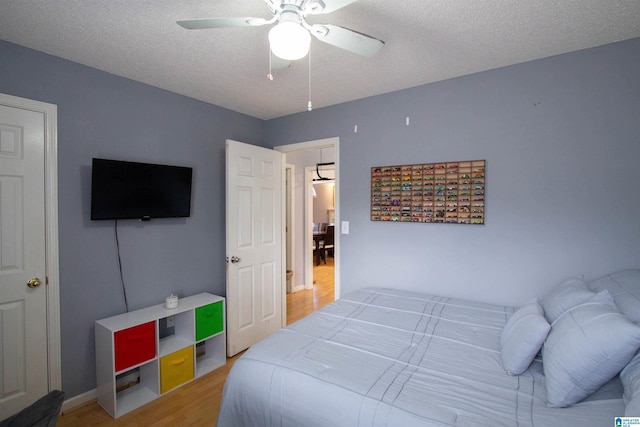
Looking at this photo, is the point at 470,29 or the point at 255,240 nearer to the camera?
the point at 470,29

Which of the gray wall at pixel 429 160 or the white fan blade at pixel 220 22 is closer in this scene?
the white fan blade at pixel 220 22

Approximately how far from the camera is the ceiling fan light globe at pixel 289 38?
126 centimetres

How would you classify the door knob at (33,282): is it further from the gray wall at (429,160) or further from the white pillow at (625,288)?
the white pillow at (625,288)

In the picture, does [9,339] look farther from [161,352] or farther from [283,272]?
[283,272]

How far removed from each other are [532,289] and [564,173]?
2.82ft

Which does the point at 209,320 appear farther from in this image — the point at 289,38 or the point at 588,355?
the point at 588,355

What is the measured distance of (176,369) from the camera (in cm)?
247

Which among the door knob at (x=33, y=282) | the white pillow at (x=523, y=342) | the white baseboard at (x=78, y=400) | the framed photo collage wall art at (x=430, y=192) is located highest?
the framed photo collage wall art at (x=430, y=192)

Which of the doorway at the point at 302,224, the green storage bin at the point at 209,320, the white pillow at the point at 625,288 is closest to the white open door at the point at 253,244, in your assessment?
the green storage bin at the point at 209,320

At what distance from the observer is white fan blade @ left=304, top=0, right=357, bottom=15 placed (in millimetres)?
1251

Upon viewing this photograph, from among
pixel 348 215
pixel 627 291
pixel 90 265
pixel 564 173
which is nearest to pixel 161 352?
pixel 90 265

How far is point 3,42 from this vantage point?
1.91 meters

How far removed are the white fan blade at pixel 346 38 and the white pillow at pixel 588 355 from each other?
1.56m

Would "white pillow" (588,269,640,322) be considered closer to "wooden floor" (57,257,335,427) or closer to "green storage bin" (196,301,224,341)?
"wooden floor" (57,257,335,427)
